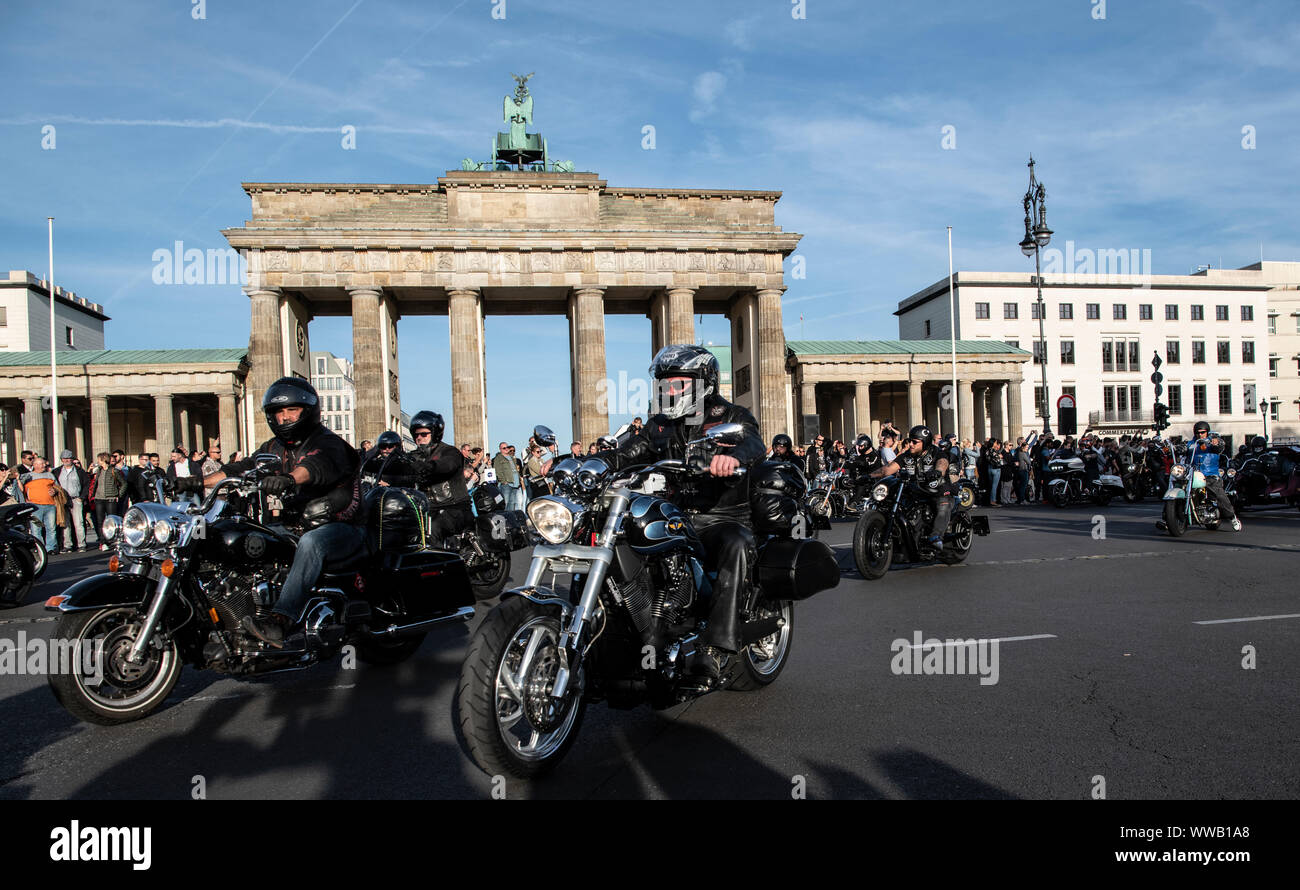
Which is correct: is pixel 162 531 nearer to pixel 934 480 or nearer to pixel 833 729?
pixel 833 729

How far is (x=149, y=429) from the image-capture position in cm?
5953

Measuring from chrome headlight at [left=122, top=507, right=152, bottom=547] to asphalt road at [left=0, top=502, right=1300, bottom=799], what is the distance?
3.13ft

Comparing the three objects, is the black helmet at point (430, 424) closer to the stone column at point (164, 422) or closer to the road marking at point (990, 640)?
the road marking at point (990, 640)

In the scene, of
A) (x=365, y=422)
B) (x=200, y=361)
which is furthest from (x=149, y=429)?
(x=365, y=422)

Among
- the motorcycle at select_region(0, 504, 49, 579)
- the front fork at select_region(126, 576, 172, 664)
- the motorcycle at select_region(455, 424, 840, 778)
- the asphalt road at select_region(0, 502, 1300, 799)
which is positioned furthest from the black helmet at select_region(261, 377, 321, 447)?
the motorcycle at select_region(0, 504, 49, 579)

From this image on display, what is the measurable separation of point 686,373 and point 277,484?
2164 mm

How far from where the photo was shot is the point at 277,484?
4.40 meters

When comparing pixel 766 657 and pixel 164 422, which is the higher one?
pixel 164 422

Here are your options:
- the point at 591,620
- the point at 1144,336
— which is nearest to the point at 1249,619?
the point at 591,620

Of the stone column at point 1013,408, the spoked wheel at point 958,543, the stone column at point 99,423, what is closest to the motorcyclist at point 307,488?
the spoked wheel at point 958,543

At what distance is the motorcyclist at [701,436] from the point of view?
4.04 metres

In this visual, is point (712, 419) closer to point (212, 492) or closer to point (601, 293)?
point (212, 492)
